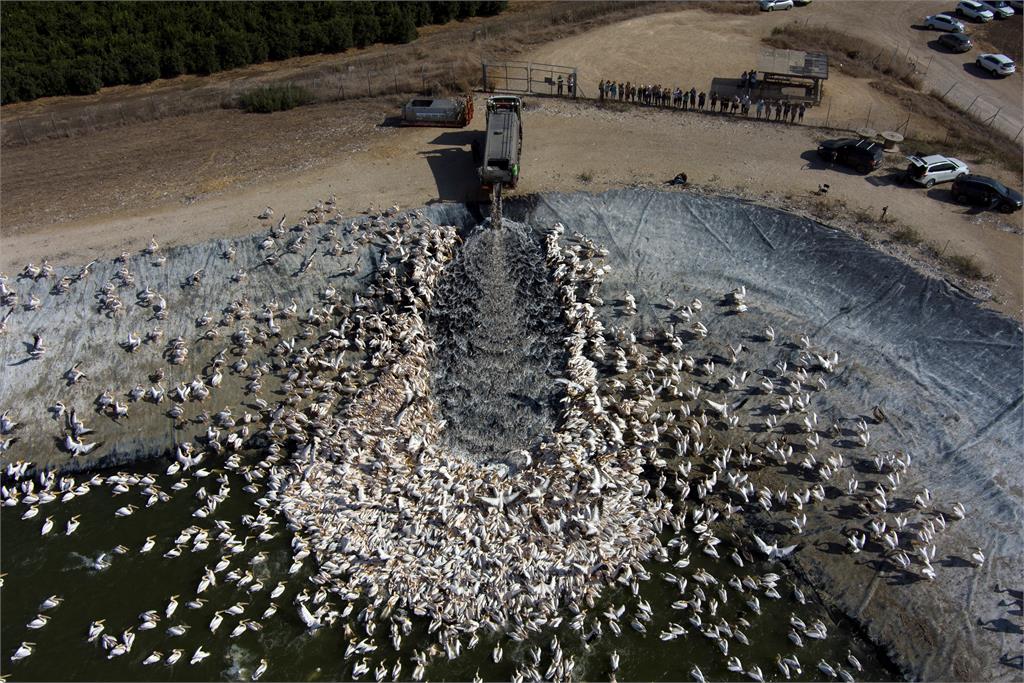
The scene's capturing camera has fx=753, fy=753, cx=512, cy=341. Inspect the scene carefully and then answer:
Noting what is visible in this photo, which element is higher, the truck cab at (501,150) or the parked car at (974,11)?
the parked car at (974,11)

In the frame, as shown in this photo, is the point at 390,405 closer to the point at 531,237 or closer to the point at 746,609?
the point at 531,237

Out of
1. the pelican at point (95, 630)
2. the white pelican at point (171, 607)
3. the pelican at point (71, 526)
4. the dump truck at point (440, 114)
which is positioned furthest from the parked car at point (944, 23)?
the pelican at point (95, 630)

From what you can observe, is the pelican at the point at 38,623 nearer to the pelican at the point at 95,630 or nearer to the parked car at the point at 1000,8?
the pelican at the point at 95,630

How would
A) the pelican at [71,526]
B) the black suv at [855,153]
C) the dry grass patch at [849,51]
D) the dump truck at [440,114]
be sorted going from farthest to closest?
the dry grass patch at [849,51]
the dump truck at [440,114]
the black suv at [855,153]
the pelican at [71,526]

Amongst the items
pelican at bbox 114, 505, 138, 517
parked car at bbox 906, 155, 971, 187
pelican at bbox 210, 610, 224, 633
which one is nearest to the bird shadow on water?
parked car at bbox 906, 155, 971, 187

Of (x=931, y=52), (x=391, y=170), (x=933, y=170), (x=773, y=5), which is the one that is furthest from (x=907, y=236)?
(x=773, y=5)

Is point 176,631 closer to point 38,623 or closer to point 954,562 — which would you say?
point 38,623
